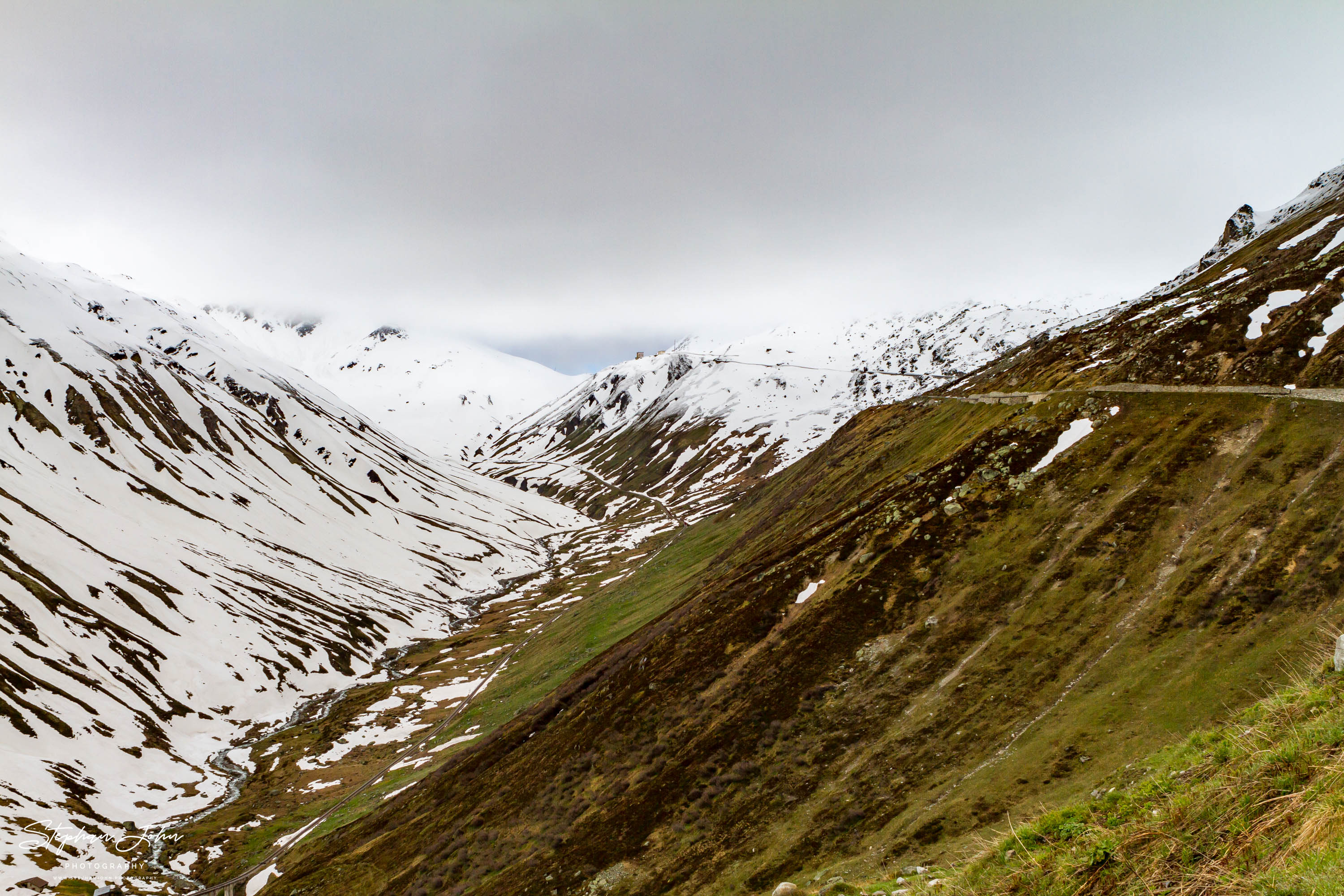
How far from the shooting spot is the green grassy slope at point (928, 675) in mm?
27703

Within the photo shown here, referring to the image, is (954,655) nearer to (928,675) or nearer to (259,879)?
(928,675)

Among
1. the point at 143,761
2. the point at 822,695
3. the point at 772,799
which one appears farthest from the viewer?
the point at 143,761

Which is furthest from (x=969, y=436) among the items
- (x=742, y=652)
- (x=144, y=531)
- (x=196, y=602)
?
(x=144, y=531)

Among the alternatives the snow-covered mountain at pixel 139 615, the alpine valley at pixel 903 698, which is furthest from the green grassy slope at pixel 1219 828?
the snow-covered mountain at pixel 139 615

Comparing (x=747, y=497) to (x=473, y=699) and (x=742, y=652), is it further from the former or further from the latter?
(x=742, y=652)

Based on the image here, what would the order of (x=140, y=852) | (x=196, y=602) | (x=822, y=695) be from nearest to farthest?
1. (x=822, y=695)
2. (x=140, y=852)
3. (x=196, y=602)

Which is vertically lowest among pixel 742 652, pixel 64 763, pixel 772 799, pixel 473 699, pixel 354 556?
pixel 473 699

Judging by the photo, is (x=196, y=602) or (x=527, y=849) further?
(x=196, y=602)

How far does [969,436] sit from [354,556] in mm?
182132

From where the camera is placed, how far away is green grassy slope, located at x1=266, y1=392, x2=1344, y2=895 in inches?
1091

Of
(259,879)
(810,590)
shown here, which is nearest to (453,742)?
(259,879)

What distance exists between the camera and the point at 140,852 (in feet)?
210

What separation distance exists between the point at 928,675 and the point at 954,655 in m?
2.08

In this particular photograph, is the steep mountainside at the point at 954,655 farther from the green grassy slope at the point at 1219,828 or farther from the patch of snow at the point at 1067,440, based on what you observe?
the green grassy slope at the point at 1219,828
